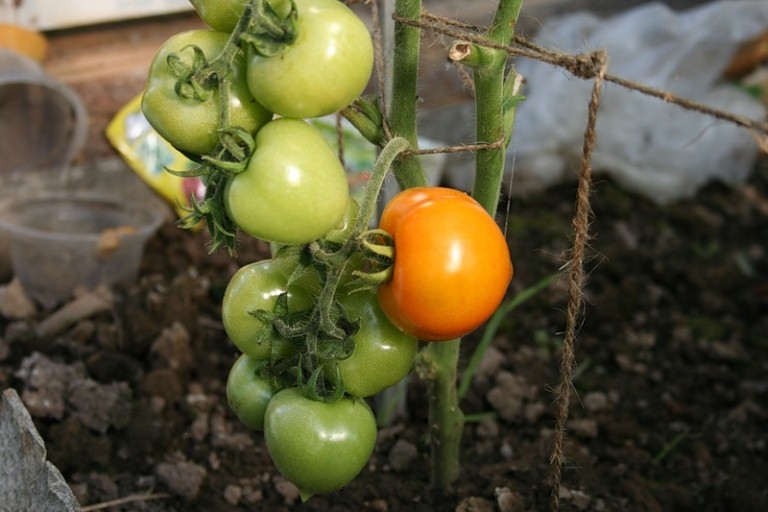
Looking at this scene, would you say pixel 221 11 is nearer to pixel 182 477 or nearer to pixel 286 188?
pixel 286 188

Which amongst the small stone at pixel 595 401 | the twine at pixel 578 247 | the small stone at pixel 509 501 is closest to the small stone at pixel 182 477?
the small stone at pixel 509 501

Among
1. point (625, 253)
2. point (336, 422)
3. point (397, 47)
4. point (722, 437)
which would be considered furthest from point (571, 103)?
point (336, 422)

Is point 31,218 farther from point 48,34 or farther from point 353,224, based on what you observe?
point 353,224

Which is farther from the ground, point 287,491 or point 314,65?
point 314,65

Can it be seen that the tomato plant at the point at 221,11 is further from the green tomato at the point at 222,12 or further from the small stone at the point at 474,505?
the small stone at the point at 474,505

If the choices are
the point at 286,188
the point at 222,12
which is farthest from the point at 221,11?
the point at 286,188

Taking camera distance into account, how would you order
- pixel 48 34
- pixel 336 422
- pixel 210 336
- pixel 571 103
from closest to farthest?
pixel 336 422
pixel 210 336
pixel 48 34
pixel 571 103

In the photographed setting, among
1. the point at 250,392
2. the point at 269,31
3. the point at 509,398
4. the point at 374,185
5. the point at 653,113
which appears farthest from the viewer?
the point at 653,113
